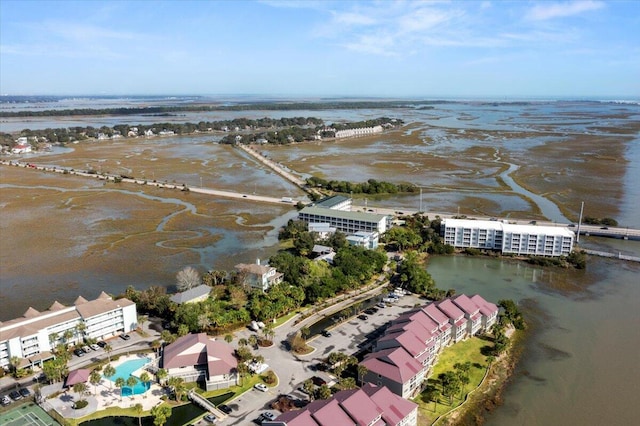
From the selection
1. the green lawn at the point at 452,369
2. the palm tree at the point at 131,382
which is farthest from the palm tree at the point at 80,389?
the green lawn at the point at 452,369

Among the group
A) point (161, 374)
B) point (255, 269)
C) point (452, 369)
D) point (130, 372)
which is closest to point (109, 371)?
point (130, 372)

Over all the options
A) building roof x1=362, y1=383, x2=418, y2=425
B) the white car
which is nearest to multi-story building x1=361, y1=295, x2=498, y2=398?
building roof x1=362, y1=383, x2=418, y2=425

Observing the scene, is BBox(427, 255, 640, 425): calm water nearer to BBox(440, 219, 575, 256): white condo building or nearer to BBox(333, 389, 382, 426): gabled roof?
BBox(440, 219, 575, 256): white condo building

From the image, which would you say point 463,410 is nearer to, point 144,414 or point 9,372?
point 144,414

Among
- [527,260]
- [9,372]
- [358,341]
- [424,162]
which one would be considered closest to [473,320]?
[358,341]

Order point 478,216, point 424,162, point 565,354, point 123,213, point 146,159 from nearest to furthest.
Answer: point 565,354 < point 478,216 < point 123,213 < point 424,162 < point 146,159

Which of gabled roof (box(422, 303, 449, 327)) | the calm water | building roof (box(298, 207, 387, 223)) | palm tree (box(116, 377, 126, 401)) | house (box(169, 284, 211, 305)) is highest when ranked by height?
building roof (box(298, 207, 387, 223))

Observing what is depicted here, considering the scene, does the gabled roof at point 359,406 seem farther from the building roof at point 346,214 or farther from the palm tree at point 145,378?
the building roof at point 346,214
